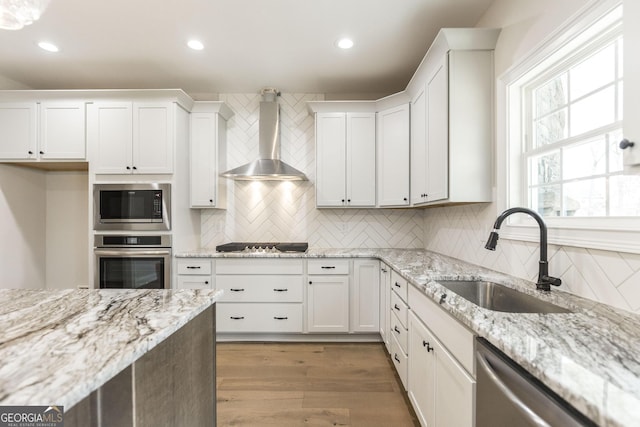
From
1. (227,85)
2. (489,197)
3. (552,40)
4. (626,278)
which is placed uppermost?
(227,85)

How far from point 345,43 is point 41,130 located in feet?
10.2

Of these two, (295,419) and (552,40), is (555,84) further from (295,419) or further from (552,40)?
(295,419)

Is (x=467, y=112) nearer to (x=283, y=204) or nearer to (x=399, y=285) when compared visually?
(x=399, y=285)

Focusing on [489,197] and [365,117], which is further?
[365,117]

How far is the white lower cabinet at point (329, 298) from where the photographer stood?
285 cm

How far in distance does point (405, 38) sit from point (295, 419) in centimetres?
298

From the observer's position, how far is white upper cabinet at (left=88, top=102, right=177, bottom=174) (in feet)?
9.22

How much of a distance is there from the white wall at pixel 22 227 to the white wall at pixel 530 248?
4.44 m

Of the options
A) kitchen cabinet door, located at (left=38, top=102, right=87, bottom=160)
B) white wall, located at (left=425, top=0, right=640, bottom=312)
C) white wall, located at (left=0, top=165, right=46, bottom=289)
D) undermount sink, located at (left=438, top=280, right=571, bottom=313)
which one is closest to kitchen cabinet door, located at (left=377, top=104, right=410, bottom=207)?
white wall, located at (left=425, top=0, right=640, bottom=312)

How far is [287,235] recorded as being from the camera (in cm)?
341

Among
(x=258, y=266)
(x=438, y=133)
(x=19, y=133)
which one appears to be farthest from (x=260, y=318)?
(x=19, y=133)

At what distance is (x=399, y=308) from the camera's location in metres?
2.11

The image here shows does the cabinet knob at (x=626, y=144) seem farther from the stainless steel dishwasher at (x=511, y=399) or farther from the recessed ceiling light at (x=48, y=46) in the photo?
the recessed ceiling light at (x=48, y=46)

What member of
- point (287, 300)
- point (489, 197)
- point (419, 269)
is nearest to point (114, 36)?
point (287, 300)
